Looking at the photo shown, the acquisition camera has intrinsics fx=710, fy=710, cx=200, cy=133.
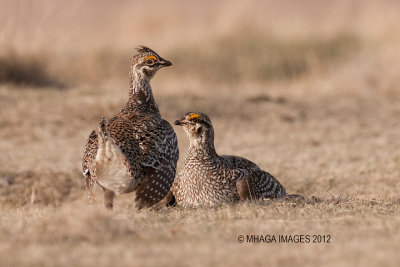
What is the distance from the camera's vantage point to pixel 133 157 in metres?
6.73

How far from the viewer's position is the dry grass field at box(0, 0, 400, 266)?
200 inches

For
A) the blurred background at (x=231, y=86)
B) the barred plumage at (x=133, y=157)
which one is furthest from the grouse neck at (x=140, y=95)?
the blurred background at (x=231, y=86)

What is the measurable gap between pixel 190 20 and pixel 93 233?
22.1 m

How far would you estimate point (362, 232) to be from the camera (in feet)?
18.0

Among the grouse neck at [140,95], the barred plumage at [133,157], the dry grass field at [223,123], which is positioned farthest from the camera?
the grouse neck at [140,95]

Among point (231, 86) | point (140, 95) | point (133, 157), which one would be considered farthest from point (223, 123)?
point (133, 157)

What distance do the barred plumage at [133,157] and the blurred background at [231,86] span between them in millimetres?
2795

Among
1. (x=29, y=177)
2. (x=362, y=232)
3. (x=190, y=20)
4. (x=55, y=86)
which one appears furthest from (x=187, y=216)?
(x=190, y=20)

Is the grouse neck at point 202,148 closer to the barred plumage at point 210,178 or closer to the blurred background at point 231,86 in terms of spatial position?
the barred plumage at point 210,178

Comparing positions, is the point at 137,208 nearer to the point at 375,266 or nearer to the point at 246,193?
the point at 246,193

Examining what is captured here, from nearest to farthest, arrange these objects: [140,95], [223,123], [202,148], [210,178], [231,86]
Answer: [210,178], [202,148], [140,95], [223,123], [231,86]

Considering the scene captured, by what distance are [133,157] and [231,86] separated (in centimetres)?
1325

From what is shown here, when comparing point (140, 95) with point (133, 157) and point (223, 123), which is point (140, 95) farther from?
point (223, 123)

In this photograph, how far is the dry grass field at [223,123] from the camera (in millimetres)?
5074
